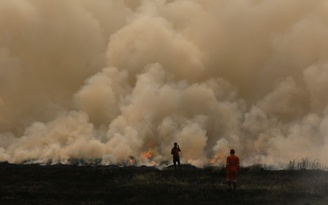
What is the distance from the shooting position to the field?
87.1 ft

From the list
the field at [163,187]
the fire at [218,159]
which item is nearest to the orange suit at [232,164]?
the field at [163,187]

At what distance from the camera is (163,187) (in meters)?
31.3

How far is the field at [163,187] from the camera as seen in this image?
26.5 metres

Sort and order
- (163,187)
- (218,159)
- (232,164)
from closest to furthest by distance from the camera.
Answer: (232,164), (163,187), (218,159)

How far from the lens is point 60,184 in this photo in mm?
35438

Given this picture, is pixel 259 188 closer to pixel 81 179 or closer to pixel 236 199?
pixel 236 199

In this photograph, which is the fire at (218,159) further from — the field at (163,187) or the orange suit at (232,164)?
the orange suit at (232,164)

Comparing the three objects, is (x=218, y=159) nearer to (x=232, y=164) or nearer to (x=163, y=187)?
(x=163, y=187)

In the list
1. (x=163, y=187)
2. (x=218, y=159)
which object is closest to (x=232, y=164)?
(x=163, y=187)

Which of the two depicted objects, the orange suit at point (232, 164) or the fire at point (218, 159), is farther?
the fire at point (218, 159)

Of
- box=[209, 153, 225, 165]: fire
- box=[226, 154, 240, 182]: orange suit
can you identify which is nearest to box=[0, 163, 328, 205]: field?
box=[226, 154, 240, 182]: orange suit

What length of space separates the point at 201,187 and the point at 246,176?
7.51 meters

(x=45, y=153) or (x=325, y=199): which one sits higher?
(x=45, y=153)

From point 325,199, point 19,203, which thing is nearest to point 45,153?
point 19,203
